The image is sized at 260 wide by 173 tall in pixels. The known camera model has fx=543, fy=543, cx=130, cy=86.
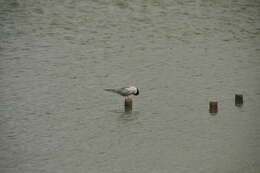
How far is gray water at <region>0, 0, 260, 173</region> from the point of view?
12359 millimetres

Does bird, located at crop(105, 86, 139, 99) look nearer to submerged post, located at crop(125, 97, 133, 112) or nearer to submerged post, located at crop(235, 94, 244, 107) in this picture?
submerged post, located at crop(125, 97, 133, 112)

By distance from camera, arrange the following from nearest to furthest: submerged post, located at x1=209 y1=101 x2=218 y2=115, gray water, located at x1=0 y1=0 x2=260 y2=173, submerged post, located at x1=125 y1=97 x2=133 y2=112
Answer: gray water, located at x1=0 y1=0 x2=260 y2=173
submerged post, located at x1=125 y1=97 x2=133 y2=112
submerged post, located at x1=209 y1=101 x2=218 y2=115

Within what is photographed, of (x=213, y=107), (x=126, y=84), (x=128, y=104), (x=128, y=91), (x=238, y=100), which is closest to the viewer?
(x=128, y=104)

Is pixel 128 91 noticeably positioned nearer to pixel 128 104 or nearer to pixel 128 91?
pixel 128 91

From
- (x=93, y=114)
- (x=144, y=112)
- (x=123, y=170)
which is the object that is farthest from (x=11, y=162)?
(x=144, y=112)

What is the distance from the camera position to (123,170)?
38.0ft

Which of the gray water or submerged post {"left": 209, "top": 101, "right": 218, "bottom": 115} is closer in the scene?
the gray water

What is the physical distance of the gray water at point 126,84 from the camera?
40.5ft

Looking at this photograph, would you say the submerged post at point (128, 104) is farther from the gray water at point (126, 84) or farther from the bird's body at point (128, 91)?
the bird's body at point (128, 91)

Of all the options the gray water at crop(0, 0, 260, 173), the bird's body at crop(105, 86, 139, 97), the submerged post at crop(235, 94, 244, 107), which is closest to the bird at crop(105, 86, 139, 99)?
the bird's body at crop(105, 86, 139, 97)

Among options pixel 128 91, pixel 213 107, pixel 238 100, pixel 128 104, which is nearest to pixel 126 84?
pixel 128 91

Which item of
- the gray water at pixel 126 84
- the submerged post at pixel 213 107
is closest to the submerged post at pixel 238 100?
the gray water at pixel 126 84

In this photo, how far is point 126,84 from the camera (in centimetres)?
1758

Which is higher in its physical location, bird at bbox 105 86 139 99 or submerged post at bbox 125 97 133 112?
bird at bbox 105 86 139 99
